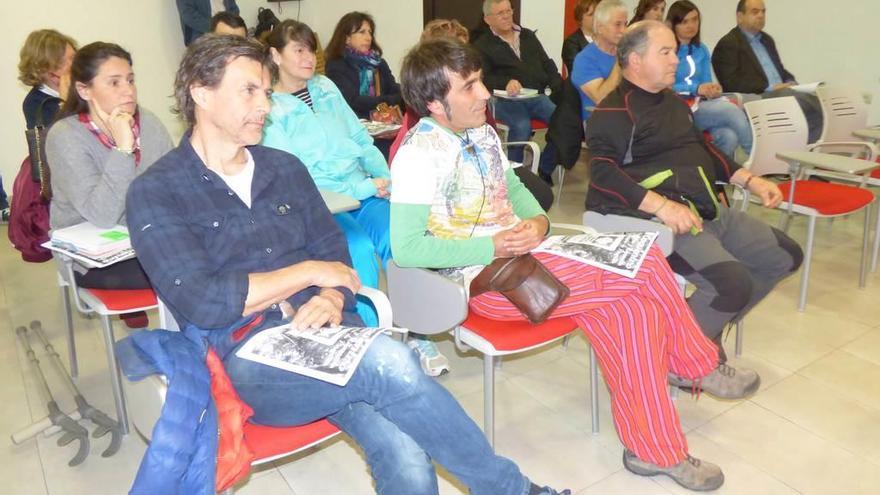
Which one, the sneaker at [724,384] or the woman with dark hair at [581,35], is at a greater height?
the woman with dark hair at [581,35]

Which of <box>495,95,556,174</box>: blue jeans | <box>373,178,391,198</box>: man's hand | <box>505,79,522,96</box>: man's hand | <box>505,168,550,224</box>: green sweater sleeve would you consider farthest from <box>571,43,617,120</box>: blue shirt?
<box>505,168,550,224</box>: green sweater sleeve

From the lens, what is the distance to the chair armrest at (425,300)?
1.73 meters

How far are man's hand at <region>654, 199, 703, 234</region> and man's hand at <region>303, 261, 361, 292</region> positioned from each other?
43.1 inches

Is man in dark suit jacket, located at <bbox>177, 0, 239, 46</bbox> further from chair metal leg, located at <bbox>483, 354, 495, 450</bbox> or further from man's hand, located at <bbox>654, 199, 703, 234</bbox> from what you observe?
chair metal leg, located at <bbox>483, 354, 495, 450</bbox>

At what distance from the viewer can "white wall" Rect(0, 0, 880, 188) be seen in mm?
4672

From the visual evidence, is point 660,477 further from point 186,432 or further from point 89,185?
point 89,185

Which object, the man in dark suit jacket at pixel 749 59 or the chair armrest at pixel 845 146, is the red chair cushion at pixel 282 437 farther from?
the man in dark suit jacket at pixel 749 59

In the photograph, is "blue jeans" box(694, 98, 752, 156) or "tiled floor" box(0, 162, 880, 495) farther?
"blue jeans" box(694, 98, 752, 156)

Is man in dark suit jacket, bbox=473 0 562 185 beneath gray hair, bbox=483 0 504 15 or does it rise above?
beneath

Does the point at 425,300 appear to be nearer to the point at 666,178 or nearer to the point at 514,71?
the point at 666,178

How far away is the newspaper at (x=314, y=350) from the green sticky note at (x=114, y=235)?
2.38ft

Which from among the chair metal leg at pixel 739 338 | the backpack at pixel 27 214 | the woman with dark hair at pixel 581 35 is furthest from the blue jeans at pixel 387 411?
the woman with dark hair at pixel 581 35

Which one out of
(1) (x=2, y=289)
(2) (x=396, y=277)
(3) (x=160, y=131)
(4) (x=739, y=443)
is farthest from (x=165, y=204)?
Answer: (1) (x=2, y=289)

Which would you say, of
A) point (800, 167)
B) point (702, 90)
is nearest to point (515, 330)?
point (800, 167)
